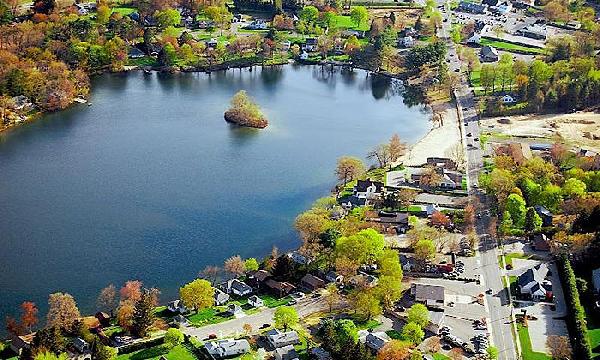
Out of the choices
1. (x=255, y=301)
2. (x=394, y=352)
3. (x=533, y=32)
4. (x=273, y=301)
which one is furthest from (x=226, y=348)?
(x=533, y=32)

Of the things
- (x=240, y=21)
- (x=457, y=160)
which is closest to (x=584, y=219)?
(x=457, y=160)

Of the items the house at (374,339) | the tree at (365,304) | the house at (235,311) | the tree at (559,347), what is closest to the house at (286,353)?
the house at (374,339)

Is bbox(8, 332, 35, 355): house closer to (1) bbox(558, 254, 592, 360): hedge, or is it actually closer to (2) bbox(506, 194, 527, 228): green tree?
(1) bbox(558, 254, 592, 360): hedge

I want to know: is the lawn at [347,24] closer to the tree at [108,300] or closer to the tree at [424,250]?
the tree at [424,250]

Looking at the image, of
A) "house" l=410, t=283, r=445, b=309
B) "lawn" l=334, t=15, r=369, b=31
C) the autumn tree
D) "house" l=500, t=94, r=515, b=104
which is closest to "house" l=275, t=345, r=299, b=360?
"house" l=410, t=283, r=445, b=309

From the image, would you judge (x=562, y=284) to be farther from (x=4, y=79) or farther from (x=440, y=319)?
(x=4, y=79)

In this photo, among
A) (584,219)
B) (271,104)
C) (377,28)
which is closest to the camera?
(584,219)
